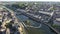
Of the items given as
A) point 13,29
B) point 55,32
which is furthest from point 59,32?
point 13,29

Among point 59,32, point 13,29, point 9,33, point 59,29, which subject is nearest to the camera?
point 9,33

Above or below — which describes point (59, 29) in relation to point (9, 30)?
below

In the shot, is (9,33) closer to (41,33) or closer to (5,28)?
(5,28)

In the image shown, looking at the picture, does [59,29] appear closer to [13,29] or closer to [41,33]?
[41,33]

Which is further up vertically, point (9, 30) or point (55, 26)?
point (9, 30)

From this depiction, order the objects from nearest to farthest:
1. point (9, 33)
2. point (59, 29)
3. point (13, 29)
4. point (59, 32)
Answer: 1. point (9, 33)
2. point (13, 29)
3. point (59, 32)
4. point (59, 29)

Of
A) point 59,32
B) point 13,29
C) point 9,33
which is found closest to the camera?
point 9,33

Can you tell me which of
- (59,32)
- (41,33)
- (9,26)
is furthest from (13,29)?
(59,32)

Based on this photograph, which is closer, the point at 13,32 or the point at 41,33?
the point at 13,32

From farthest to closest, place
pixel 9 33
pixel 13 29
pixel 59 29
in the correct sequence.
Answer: pixel 59 29 < pixel 13 29 < pixel 9 33
